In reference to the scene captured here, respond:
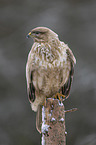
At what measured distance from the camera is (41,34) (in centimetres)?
290

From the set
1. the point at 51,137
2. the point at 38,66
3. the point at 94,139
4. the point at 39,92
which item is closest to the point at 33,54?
the point at 38,66

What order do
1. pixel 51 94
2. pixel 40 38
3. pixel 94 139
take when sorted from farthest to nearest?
pixel 94 139, pixel 51 94, pixel 40 38

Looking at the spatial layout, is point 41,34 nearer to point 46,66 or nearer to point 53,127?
point 46,66

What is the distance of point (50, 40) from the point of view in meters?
2.95

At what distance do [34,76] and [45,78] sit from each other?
12 cm

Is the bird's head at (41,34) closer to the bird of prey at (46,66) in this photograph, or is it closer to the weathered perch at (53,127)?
the bird of prey at (46,66)

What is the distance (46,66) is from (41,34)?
305 millimetres

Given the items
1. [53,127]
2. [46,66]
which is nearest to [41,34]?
[46,66]

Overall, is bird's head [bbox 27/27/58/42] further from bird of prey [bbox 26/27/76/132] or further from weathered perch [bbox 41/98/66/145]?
weathered perch [bbox 41/98/66/145]

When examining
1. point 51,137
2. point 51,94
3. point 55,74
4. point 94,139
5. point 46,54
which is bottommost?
point 94,139

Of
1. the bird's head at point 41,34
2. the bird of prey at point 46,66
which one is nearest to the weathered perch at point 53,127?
the bird of prey at point 46,66

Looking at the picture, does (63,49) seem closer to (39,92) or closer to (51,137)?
(39,92)

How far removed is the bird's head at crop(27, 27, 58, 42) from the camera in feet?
9.45

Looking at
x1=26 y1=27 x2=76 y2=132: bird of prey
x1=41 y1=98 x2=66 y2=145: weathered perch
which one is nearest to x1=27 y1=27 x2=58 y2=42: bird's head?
x1=26 y1=27 x2=76 y2=132: bird of prey
